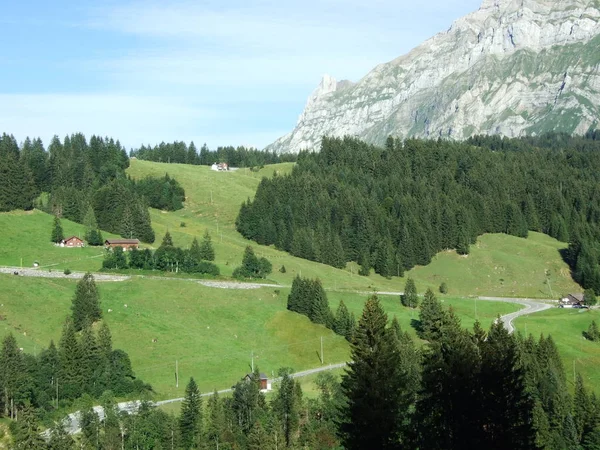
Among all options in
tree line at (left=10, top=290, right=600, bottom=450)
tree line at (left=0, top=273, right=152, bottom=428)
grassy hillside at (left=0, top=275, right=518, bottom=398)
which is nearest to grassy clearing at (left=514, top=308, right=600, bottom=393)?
tree line at (left=10, top=290, right=600, bottom=450)

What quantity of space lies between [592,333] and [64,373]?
9844cm

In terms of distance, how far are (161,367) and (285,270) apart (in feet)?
229

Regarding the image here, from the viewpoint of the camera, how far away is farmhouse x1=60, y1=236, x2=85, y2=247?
17088 centimetres

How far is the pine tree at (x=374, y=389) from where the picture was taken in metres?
50.1

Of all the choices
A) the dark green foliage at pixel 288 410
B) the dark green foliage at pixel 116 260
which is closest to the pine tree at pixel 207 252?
the dark green foliage at pixel 116 260

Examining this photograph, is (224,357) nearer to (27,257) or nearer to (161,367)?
(161,367)

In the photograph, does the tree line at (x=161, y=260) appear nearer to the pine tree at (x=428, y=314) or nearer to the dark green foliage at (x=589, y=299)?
the pine tree at (x=428, y=314)

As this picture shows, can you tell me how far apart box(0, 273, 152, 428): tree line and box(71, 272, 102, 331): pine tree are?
400cm

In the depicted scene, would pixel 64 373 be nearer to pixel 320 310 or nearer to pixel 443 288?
pixel 320 310

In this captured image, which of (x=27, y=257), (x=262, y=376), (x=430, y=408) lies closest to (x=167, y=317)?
(x=262, y=376)

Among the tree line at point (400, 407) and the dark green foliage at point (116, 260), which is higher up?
the dark green foliage at point (116, 260)

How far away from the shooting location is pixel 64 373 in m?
106

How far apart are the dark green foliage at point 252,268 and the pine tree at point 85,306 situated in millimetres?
42975

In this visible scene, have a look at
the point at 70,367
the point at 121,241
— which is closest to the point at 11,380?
the point at 70,367
